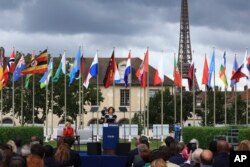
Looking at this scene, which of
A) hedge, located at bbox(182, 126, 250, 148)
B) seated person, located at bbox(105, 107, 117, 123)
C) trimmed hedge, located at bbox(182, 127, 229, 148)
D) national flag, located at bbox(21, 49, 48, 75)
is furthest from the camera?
national flag, located at bbox(21, 49, 48, 75)

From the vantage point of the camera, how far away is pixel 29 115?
7781 centimetres

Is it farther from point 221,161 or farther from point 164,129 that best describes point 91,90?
point 221,161

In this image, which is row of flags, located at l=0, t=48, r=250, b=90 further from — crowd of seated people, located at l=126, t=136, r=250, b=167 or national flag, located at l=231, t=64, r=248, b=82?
crowd of seated people, located at l=126, t=136, r=250, b=167

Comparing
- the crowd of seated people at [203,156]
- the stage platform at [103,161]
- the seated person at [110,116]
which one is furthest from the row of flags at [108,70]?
the crowd of seated people at [203,156]

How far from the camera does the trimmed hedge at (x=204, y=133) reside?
44.3m

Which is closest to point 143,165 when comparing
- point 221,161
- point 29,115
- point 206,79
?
point 221,161

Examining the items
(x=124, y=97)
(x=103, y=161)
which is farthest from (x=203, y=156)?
(x=124, y=97)

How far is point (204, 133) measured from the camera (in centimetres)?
4566

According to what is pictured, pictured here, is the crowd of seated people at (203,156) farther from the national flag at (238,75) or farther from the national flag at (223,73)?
the national flag at (223,73)

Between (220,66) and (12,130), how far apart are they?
57.8 feet

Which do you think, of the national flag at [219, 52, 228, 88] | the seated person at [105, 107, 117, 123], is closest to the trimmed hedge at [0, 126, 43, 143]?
the seated person at [105, 107, 117, 123]

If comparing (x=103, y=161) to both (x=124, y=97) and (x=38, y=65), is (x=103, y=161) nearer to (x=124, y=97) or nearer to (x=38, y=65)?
(x=38, y=65)

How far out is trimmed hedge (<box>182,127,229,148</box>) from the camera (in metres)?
44.3

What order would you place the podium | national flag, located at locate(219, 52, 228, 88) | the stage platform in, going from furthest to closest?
national flag, located at locate(219, 52, 228, 88) < the podium < the stage platform
